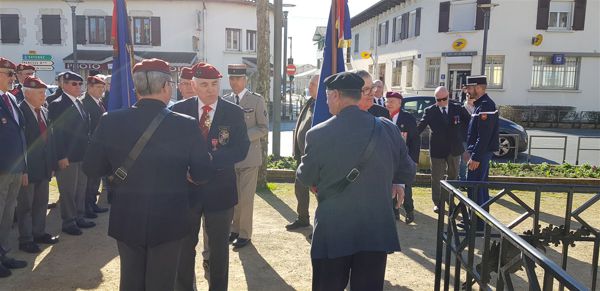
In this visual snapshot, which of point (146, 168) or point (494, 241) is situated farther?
point (494, 241)

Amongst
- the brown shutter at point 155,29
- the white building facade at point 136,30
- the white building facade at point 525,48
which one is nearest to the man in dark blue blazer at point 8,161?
the white building facade at point 525,48

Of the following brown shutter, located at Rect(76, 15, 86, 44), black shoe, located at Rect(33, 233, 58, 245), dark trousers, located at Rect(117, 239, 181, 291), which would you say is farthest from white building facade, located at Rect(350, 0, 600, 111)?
dark trousers, located at Rect(117, 239, 181, 291)

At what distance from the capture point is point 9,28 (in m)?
30.0

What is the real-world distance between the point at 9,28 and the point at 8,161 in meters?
31.3

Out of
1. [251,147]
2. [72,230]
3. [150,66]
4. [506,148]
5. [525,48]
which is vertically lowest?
[72,230]

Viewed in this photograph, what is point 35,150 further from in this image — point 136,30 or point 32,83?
point 136,30

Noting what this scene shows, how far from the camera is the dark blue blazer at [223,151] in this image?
12.1 feet

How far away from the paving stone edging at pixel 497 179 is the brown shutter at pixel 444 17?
61.5 ft

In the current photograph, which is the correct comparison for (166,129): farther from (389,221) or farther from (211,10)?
(211,10)

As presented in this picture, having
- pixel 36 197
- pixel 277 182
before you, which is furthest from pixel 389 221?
pixel 277 182

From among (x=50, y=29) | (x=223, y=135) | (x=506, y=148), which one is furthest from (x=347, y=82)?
(x=50, y=29)

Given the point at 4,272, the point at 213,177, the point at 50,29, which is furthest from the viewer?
the point at 50,29

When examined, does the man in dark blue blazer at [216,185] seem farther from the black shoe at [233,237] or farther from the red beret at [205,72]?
the black shoe at [233,237]

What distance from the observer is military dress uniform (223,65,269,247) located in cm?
508
